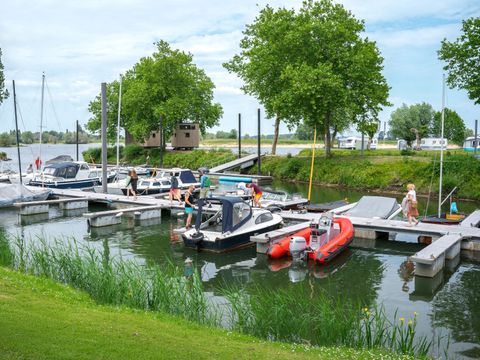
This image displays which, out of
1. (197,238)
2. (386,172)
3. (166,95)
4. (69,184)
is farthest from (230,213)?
(166,95)

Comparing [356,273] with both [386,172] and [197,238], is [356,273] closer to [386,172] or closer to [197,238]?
[197,238]

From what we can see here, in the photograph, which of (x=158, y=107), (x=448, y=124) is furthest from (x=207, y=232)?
(x=448, y=124)

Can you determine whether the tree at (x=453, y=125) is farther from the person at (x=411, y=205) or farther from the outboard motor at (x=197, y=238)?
the outboard motor at (x=197, y=238)

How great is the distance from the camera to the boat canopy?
20.1 m

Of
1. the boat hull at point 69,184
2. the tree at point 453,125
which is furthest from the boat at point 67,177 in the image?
the tree at point 453,125

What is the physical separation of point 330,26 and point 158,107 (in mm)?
24742

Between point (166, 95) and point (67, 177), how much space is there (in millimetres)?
28673

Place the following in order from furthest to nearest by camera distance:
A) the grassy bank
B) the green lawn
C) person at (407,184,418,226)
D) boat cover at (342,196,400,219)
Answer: the grassy bank, boat cover at (342,196,400,219), person at (407,184,418,226), the green lawn

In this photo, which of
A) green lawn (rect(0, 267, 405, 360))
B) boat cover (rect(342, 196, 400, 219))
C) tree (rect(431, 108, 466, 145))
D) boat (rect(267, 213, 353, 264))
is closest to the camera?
green lawn (rect(0, 267, 405, 360))

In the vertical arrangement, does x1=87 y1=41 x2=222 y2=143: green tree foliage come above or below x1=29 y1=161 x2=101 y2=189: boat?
above

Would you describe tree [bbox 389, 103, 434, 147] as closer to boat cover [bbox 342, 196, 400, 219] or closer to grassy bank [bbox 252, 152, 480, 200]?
grassy bank [bbox 252, 152, 480, 200]

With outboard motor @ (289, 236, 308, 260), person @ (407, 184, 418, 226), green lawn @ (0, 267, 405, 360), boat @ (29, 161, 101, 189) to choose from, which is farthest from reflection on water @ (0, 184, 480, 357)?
boat @ (29, 161, 101, 189)

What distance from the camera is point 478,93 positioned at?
122 ft

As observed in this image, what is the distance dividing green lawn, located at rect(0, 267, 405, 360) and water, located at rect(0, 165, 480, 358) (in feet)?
15.1
